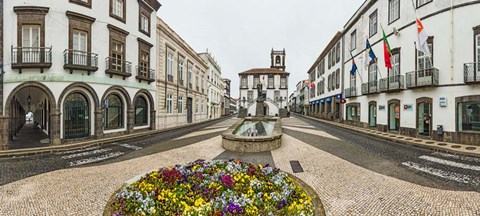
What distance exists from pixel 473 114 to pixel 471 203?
10705 mm

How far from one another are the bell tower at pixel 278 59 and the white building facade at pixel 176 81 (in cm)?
4440

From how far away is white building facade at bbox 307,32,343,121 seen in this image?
26.9 metres

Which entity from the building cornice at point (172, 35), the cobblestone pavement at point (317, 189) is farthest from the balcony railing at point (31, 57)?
the building cornice at point (172, 35)

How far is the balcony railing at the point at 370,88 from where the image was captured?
17.8m

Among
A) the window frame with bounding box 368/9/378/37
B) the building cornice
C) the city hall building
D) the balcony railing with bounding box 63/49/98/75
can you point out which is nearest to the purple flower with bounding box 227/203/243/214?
the balcony railing with bounding box 63/49/98/75

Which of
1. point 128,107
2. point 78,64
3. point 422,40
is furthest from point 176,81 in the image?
point 422,40

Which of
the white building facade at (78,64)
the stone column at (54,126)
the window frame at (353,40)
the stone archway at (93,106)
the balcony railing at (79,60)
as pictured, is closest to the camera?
the white building facade at (78,64)

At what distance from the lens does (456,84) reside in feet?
38.5

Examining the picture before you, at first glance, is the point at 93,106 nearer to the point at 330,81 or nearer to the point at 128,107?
the point at 128,107

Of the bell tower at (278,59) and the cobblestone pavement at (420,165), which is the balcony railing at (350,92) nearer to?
the cobblestone pavement at (420,165)

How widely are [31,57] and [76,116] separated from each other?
3.79 meters

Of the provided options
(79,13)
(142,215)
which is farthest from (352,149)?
(79,13)

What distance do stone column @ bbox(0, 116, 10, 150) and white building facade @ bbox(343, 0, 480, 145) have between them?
23.6 metres

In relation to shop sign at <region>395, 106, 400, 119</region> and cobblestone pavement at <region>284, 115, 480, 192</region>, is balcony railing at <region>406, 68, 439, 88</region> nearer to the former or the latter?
shop sign at <region>395, 106, 400, 119</region>
